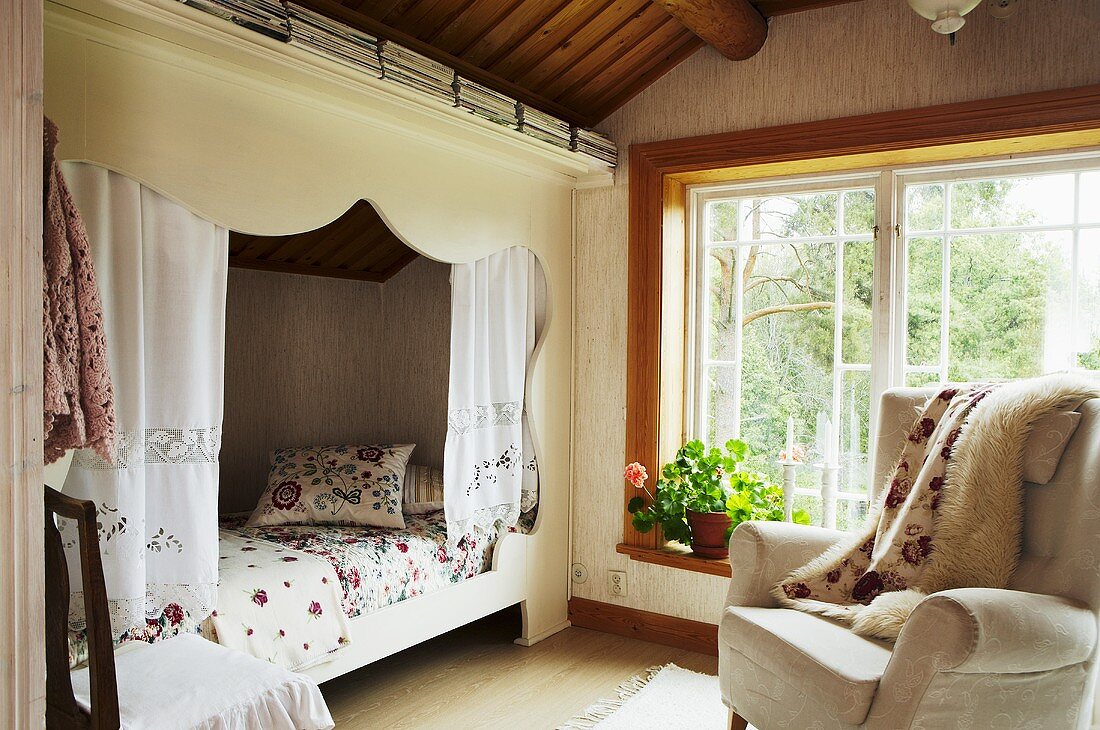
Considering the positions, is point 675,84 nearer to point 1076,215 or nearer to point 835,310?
point 835,310

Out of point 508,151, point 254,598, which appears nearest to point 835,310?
point 508,151

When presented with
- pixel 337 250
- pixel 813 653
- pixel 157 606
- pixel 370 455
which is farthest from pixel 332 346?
pixel 813 653

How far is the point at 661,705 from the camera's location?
9.41 feet

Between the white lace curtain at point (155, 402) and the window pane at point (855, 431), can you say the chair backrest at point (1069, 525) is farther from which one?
the white lace curtain at point (155, 402)

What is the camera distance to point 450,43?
9.61 feet

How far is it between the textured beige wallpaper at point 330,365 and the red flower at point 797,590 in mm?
1987

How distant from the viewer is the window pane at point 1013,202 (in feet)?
9.72

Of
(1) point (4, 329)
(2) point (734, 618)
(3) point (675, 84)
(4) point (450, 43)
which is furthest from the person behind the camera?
(3) point (675, 84)

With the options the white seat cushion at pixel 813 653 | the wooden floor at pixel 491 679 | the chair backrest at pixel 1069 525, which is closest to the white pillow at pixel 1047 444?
the chair backrest at pixel 1069 525

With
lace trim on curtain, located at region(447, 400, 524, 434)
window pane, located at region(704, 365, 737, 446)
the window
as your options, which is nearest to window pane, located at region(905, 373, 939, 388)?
the window

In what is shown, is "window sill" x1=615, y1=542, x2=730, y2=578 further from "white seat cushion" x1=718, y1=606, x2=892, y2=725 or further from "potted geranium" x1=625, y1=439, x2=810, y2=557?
"white seat cushion" x1=718, y1=606, x2=892, y2=725

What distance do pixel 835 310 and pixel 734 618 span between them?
1535 mm

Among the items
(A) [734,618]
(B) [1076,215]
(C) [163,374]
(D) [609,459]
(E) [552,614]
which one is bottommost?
(E) [552,614]

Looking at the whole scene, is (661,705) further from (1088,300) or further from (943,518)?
(1088,300)
